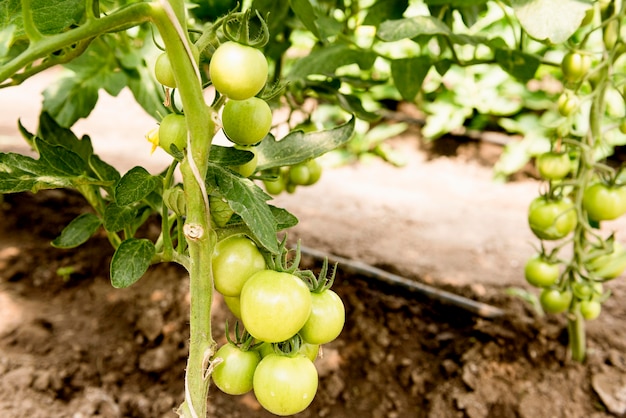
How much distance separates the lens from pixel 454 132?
372cm

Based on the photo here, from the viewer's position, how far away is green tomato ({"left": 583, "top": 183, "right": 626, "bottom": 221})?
1.21 metres

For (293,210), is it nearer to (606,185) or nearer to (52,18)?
(606,185)

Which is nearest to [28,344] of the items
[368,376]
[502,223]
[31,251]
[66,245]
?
[31,251]

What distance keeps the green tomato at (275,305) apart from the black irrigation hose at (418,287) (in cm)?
107

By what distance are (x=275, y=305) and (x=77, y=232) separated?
1.53ft

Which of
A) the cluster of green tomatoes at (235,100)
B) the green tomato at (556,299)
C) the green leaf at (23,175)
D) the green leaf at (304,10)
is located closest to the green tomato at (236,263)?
the cluster of green tomatoes at (235,100)

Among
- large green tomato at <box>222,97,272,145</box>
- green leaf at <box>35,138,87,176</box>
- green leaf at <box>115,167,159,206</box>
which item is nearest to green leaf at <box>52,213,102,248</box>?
green leaf at <box>35,138,87,176</box>

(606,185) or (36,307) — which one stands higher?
(606,185)

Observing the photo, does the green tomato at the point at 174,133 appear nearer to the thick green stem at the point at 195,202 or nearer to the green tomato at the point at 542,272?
the thick green stem at the point at 195,202

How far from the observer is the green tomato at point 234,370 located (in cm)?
69

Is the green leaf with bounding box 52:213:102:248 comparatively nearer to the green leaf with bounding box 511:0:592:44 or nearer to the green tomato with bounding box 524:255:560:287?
the green leaf with bounding box 511:0:592:44

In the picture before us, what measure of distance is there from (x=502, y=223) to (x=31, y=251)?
196cm

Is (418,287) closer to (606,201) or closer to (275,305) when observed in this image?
(606,201)

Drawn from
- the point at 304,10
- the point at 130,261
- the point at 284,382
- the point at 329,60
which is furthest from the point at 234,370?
the point at 329,60
